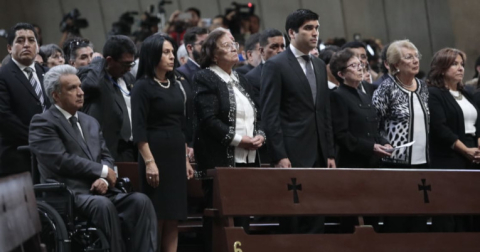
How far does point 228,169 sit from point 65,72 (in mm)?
1282

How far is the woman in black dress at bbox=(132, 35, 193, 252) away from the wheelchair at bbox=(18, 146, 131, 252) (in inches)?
20.4

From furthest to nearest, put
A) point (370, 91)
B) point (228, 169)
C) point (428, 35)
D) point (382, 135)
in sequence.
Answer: point (428, 35) < point (370, 91) < point (382, 135) < point (228, 169)

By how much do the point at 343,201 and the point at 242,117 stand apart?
2.81 ft

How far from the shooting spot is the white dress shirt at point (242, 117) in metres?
6.19

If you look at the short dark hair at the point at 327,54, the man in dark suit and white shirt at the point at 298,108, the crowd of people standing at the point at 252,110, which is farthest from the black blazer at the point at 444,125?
the man in dark suit and white shirt at the point at 298,108

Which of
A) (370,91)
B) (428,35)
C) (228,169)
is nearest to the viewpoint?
(228,169)

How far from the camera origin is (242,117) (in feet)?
20.4

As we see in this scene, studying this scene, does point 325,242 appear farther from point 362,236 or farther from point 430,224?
point 430,224

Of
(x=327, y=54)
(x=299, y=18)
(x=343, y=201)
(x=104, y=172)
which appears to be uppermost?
(x=299, y=18)

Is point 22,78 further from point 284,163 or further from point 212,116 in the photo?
point 284,163

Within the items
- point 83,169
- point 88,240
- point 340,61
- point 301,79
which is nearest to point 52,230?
point 88,240

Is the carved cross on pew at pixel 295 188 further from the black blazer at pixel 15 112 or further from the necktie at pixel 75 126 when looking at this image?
the black blazer at pixel 15 112

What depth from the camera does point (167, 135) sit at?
6090 millimetres

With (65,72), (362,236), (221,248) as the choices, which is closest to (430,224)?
(362,236)
